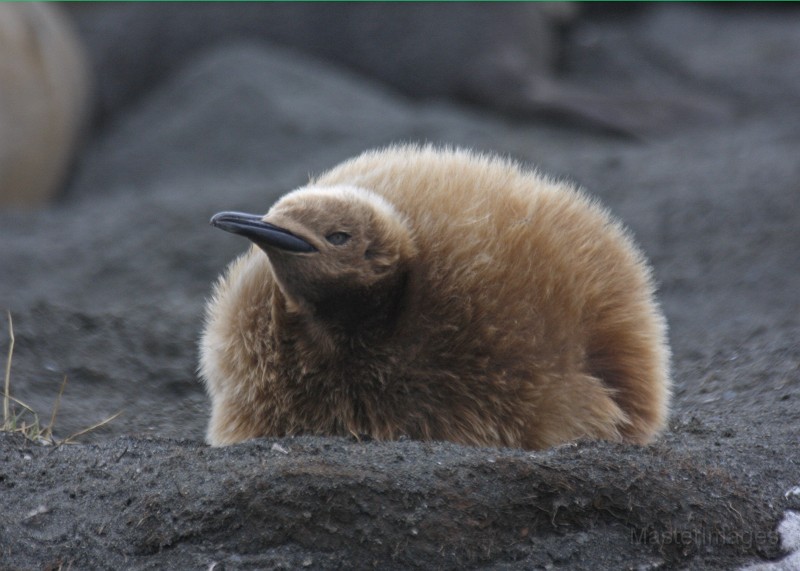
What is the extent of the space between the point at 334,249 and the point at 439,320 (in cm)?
33

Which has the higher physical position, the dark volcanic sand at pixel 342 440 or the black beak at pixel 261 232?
the black beak at pixel 261 232

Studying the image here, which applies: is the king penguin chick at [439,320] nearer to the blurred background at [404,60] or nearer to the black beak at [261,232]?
the black beak at [261,232]

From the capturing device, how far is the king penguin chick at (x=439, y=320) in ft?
9.42

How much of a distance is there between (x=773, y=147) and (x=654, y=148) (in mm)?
917

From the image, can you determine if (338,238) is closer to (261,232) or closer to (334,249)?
(334,249)

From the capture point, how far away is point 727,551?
2539 millimetres

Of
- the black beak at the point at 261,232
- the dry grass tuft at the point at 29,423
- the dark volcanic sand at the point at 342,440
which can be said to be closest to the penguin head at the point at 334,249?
the black beak at the point at 261,232

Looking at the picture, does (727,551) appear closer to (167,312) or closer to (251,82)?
(167,312)

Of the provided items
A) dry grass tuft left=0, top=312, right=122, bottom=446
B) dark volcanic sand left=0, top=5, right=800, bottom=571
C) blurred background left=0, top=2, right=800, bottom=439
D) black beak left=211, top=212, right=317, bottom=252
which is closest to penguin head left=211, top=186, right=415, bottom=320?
black beak left=211, top=212, right=317, bottom=252

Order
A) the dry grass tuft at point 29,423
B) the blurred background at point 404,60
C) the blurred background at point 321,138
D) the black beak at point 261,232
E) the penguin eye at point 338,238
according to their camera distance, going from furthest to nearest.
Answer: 1. the blurred background at point 404,60
2. the blurred background at point 321,138
3. the dry grass tuft at point 29,423
4. the penguin eye at point 338,238
5. the black beak at point 261,232

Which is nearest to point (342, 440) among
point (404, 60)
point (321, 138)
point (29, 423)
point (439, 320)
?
point (439, 320)

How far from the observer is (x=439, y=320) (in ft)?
9.48

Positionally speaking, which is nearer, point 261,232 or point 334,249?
point 261,232

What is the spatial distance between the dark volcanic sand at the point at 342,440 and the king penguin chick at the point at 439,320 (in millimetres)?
209
